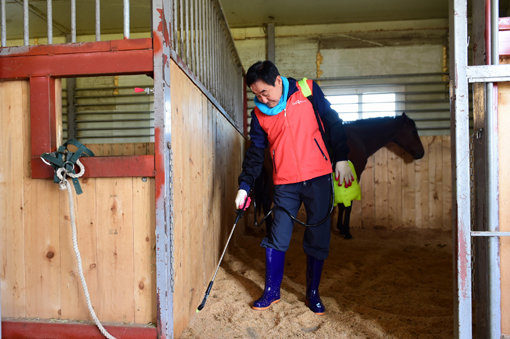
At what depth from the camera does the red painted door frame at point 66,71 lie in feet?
4.50

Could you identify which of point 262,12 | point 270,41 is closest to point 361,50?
point 270,41

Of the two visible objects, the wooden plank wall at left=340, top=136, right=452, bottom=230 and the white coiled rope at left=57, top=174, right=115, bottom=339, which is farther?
the wooden plank wall at left=340, top=136, right=452, bottom=230

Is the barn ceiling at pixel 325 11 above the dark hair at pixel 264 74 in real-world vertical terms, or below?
above

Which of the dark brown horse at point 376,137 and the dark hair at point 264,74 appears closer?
the dark hair at point 264,74

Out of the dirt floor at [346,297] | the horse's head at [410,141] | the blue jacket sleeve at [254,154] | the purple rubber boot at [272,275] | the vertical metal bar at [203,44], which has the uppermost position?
the vertical metal bar at [203,44]

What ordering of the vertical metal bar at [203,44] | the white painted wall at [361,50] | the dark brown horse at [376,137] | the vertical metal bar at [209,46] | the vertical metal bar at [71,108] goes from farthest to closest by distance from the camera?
the vertical metal bar at [71,108]
the white painted wall at [361,50]
the dark brown horse at [376,137]
the vertical metal bar at [209,46]
the vertical metal bar at [203,44]

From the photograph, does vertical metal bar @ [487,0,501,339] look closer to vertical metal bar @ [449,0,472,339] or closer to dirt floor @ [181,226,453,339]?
vertical metal bar @ [449,0,472,339]

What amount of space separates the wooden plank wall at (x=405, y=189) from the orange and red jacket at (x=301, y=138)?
9.02ft

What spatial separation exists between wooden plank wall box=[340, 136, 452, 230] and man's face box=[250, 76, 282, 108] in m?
3.00

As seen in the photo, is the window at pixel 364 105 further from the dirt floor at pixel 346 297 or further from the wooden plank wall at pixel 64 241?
the wooden plank wall at pixel 64 241

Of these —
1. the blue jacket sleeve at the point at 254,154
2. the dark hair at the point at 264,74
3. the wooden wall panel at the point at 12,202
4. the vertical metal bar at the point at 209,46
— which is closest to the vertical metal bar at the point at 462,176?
the dark hair at the point at 264,74

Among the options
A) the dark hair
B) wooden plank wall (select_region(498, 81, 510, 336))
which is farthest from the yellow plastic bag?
wooden plank wall (select_region(498, 81, 510, 336))

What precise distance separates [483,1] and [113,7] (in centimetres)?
624

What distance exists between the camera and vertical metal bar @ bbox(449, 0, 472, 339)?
1.19 m
